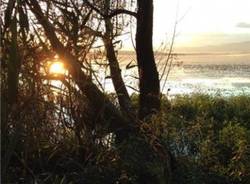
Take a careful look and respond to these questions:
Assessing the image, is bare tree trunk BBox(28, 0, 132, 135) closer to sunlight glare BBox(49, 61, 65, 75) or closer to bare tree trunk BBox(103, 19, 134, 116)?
sunlight glare BBox(49, 61, 65, 75)

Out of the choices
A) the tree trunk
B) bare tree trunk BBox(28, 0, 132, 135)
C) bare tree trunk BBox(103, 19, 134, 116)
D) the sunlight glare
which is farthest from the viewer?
the tree trunk

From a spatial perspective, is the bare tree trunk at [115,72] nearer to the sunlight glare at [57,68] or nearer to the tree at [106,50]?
the tree at [106,50]

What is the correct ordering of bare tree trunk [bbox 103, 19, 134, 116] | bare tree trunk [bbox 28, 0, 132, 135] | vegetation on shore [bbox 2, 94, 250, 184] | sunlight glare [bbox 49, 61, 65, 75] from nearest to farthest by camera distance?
sunlight glare [bbox 49, 61, 65, 75], bare tree trunk [bbox 28, 0, 132, 135], vegetation on shore [bbox 2, 94, 250, 184], bare tree trunk [bbox 103, 19, 134, 116]

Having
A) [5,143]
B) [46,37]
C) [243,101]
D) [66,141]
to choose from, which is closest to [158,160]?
[66,141]

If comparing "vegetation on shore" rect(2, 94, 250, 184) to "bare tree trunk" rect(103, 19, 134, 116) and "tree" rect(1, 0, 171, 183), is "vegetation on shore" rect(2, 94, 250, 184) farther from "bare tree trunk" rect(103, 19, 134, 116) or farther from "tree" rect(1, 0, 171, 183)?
"bare tree trunk" rect(103, 19, 134, 116)

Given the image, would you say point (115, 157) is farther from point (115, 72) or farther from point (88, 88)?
point (115, 72)

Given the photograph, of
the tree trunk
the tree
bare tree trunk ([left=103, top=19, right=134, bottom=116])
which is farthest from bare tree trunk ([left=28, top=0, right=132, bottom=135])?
the tree trunk

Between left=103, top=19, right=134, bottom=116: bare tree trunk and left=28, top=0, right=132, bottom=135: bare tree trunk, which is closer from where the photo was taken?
left=28, top=0, right=132, bottom=135: bare tree trunk

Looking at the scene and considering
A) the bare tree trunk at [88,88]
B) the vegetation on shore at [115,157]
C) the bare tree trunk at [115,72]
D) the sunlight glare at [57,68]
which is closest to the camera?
the sunlight glare at [57,68]

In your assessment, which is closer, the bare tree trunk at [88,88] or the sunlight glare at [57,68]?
the sunlight glare at [57,68]

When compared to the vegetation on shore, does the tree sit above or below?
above

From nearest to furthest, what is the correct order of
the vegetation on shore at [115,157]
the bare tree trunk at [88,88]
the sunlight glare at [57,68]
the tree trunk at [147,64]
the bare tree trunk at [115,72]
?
the sunlight glare at [57,68] < the bare tree trunk at [88,88] < the vegetation on shore at [115,157] < the bare tree trunk at [115,72] < the tree trunk at [147,64]

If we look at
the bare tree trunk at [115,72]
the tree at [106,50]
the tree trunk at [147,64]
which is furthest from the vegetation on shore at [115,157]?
the tree trunk at [147,64]

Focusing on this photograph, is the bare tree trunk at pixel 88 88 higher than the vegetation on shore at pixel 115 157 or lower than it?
higher
